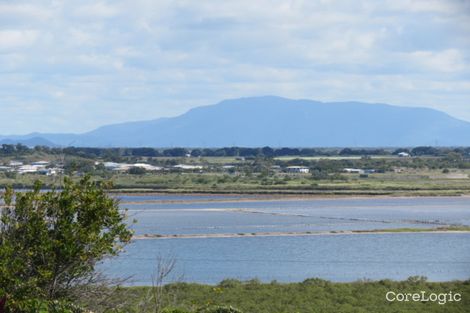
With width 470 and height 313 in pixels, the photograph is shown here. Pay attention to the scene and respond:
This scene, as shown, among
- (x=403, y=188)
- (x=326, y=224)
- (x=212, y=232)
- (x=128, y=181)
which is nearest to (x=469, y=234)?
(x=326, y=224)

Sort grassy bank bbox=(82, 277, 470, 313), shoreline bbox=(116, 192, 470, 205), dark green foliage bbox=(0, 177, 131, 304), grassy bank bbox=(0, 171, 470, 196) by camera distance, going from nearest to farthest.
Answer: dark green foliage bbox=(0, 177, 131, 304), grassy bank bbox=(82, 277, 470, 313), shoreline bbox=(116, 192, 470, 205), grassy bank bbox=(0, 171, 470, 196)

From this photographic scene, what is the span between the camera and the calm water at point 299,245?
38.7 metres

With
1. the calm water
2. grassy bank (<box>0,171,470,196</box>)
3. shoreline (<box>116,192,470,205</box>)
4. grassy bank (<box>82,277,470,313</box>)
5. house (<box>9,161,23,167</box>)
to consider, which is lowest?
the calm water

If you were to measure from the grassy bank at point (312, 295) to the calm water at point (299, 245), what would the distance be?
7.48 ft

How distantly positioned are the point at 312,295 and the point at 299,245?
22337 mm

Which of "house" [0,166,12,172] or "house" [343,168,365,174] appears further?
"house" [343,168,365,174]

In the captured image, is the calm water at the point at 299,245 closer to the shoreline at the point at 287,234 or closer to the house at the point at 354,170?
the shoreline at the point at 287,234

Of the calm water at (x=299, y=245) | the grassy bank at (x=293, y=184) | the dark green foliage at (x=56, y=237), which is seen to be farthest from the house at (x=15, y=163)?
the dark green foliage at (x=56, y=237)

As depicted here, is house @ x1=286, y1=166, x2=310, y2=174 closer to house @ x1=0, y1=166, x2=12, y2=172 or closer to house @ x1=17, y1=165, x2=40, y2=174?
house @ x1=17, y1=165, x2=40, y2=174

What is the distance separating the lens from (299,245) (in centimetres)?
5006

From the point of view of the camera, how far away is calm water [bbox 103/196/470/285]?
3866 centimetres

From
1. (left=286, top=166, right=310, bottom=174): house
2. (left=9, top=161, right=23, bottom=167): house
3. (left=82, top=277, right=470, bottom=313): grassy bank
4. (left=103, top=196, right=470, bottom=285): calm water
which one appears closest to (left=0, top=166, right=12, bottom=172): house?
(left=9, top=161, right=23, bottom=167): house

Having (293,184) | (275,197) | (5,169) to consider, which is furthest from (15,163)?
(275,197)

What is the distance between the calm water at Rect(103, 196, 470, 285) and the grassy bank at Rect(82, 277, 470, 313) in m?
2.28
